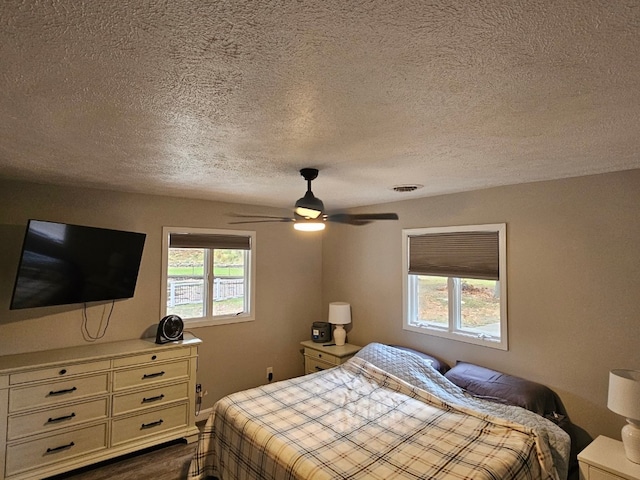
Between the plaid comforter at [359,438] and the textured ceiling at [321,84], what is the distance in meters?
1.86

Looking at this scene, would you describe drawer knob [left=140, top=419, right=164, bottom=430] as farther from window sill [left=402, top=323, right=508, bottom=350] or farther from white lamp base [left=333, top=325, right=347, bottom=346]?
window sill [left=402, top=323, right=508, bottom=350]

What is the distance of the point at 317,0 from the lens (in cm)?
92

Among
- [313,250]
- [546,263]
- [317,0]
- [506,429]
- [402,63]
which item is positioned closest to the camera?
[317,0]

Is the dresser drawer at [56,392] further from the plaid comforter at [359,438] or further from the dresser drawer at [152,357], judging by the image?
the plaid comforter at [359,438]

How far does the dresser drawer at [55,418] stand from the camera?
276 centimetres

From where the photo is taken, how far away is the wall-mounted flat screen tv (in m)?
2.77

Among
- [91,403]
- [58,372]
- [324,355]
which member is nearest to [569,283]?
[324,355]

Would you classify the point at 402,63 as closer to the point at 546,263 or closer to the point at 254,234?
the point at 546,263

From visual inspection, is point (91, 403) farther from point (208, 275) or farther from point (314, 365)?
point (314, 365)

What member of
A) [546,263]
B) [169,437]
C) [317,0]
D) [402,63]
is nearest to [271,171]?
[402,63]

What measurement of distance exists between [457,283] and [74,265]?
3.66 m

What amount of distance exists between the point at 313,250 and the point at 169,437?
2.85 m

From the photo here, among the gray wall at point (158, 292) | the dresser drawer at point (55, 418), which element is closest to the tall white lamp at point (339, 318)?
the gray wall at point (158, 292)

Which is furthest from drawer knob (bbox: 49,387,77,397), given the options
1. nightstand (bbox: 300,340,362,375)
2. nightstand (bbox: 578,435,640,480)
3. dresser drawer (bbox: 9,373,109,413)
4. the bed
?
nightstand (bbox: 578,435,640,480)
